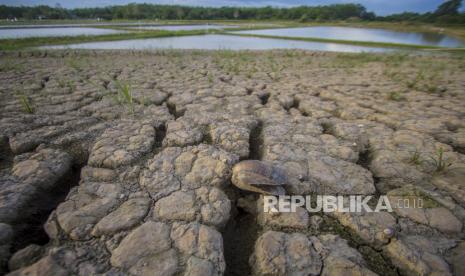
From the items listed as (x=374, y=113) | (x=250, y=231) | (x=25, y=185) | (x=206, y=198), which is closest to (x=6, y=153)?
(x=25, y=185)

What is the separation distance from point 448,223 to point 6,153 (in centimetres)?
311

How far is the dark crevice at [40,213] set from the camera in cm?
126

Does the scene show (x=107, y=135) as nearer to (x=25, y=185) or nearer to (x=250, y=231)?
(x=25, y=185)

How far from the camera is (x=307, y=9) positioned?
182 feet

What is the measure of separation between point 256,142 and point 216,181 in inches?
30.0

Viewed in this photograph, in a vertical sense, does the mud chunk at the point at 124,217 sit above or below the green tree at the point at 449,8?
below

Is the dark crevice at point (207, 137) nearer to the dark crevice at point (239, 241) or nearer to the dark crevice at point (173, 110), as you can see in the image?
the dark crevice at point (173, 110)

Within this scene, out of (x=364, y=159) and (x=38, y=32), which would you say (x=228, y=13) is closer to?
(x=38, y=32)

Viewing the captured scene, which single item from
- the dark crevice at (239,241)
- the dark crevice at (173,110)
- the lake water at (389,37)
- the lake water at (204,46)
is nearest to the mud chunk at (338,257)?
the dark crevice at (239,241)

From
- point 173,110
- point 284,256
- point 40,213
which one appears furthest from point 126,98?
point 284,256

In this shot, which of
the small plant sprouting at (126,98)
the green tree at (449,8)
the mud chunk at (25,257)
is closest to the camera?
the mud chunk at (25,257)

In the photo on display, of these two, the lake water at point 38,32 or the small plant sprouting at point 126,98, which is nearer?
the small plant sprouting at point 126,98

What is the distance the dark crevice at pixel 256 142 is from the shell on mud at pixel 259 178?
0.44 m

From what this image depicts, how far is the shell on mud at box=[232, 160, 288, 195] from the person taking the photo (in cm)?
152
